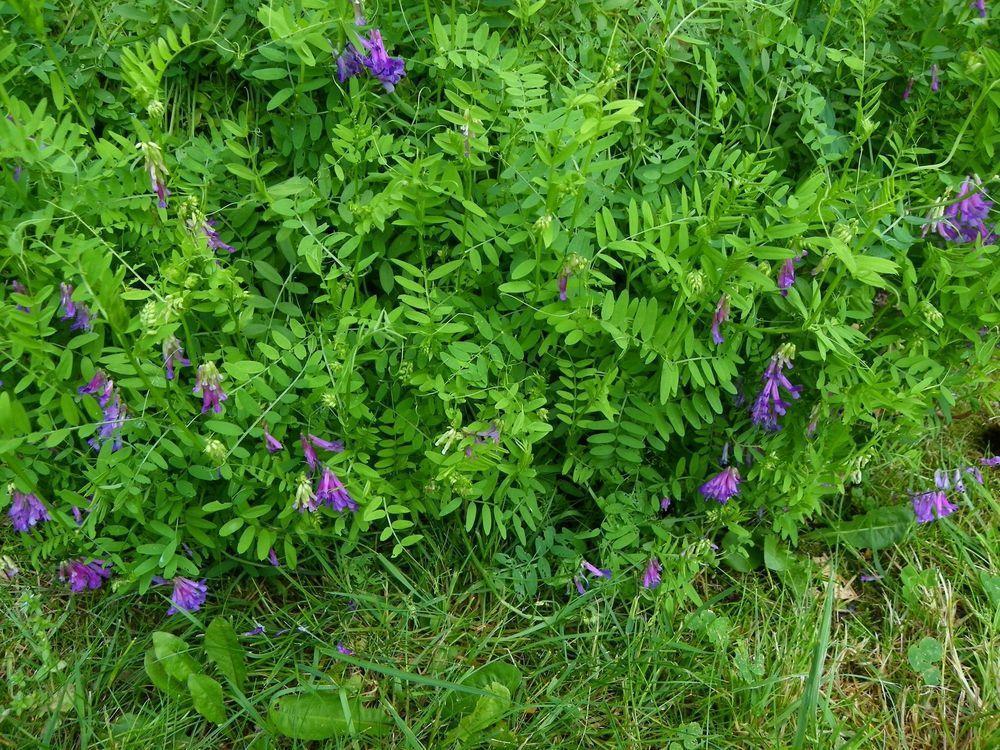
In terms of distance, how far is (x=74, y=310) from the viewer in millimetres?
2291

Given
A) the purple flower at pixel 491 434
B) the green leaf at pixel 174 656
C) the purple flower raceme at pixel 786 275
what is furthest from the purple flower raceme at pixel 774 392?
the green leaf at pixel 174 656

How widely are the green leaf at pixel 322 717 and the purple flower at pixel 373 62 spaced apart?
1.66 meters

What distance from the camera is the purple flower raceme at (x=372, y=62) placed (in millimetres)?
2340

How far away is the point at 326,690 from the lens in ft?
7.86

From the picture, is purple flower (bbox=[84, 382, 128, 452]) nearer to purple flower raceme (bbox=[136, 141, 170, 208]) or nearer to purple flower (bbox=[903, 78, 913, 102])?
purple flower raceme (bbox=[136, 141, 170, 208])

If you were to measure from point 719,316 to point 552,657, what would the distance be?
1.08m

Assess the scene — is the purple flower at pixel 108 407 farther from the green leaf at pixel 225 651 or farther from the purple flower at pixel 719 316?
the purple flower at pixel 719 316

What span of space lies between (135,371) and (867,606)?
2269 mm

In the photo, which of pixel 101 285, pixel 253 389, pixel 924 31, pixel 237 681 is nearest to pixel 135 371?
pixel 253 389

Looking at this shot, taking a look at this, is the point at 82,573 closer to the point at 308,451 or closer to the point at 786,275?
the point at 308,451

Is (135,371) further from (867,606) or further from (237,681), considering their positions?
(867,606)

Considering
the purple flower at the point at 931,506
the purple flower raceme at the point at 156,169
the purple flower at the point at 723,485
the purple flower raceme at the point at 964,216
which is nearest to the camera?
the purple flower raceme at the point at 156,169

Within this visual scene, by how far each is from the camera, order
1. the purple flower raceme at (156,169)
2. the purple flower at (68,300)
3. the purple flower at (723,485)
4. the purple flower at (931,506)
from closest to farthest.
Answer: the purple flower raceme at (156,169)
the purple flower at (68,300)
the purple flower at (723,485)
the purple flower at (931,506)

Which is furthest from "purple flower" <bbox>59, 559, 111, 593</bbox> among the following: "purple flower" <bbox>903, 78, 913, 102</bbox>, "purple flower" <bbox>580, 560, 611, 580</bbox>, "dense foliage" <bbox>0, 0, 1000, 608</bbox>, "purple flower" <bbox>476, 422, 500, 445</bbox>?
"purple flower" <bbox>903, 78, 913, 102</bbox>
